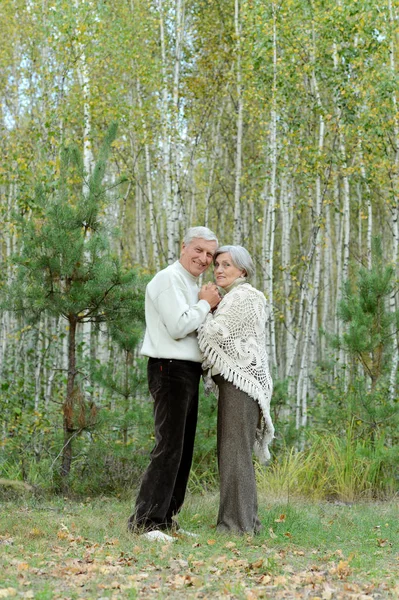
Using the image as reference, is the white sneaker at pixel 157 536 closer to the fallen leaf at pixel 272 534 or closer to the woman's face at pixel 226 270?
the fallen leaf at pixel 272 534

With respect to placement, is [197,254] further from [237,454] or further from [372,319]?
[372,319]

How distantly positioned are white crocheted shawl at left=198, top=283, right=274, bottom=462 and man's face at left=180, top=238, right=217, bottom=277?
275 mm

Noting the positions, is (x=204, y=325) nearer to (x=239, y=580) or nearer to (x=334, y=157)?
(x=239, y=580)

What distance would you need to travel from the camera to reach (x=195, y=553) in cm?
482

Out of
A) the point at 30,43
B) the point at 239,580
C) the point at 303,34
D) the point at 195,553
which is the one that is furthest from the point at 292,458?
the point at 30,43

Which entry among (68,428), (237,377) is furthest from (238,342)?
(68,428)

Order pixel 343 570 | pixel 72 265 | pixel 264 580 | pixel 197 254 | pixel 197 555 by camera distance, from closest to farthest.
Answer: pixel 264 580 < pixel 343 570 < pixel 197 555 < pixel 197 254 < pixel 72 265

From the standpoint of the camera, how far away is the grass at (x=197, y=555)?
4055 mm

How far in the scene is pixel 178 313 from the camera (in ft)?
16.2

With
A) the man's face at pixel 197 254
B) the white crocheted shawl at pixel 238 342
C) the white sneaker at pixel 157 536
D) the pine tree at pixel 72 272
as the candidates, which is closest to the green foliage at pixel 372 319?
the pine tree at pixel 72 272

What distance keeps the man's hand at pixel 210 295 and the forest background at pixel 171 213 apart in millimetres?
1803

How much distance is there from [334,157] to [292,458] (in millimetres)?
4482

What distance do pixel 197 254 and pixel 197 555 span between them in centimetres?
193

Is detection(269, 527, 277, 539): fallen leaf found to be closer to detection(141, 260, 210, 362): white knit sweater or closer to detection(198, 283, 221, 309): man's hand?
detection(141, 260, 210, 362): white knit sweater
